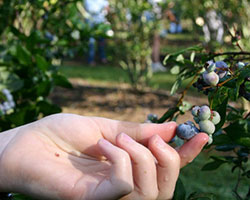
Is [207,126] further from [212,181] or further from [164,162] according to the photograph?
[212,181]

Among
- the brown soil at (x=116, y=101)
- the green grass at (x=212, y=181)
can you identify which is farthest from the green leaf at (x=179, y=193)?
the brown soil at (x=116, y=101)

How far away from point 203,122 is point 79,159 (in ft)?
1.11

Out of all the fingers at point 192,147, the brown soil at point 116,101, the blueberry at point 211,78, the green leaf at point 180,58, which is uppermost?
the blueberry at point 211,78

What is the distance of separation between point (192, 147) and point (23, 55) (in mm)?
1213

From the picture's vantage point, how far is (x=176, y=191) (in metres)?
0.83

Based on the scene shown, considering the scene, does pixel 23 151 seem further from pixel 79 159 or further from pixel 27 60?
pixel 27 60

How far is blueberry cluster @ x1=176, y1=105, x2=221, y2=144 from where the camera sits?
69cm

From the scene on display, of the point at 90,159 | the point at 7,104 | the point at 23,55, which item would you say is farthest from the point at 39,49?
the point at 90,159

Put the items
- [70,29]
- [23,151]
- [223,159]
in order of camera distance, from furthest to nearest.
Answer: [70,29]
[223,159]
[23,151]

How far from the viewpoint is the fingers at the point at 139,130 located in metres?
0.77

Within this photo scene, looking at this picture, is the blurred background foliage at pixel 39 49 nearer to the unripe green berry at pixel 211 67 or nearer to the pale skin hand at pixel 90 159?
the unripe green berry at pixel 211 67

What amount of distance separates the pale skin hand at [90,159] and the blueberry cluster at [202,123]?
3cm

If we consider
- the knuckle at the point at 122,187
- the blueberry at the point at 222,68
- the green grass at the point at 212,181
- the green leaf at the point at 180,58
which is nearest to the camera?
the knuckle at the point at 122,187

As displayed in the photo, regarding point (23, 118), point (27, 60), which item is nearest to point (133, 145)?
point (23, 118)
